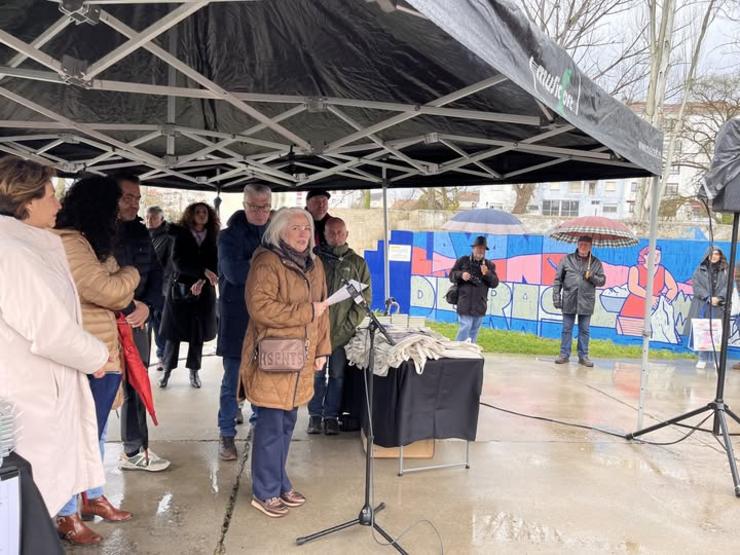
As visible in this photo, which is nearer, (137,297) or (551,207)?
(137,297)

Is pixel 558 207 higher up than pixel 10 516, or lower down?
higher up

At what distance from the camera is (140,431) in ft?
11.4

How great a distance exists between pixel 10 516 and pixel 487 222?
8817mm

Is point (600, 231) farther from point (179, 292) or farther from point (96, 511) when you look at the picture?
point (96, 511)

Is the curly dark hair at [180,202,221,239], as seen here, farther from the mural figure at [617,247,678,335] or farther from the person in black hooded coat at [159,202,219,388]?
the mural figure at [617,247,678,335]

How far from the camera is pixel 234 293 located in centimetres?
380

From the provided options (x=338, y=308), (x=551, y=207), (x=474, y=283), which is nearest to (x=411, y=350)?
(x=338, y=308)

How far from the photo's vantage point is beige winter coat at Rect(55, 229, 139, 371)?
7.86 ft

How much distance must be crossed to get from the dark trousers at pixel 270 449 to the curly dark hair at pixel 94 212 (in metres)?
1.21

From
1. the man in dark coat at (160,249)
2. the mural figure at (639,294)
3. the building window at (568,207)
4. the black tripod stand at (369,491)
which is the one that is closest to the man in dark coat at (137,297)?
the black tripod stand at (369,491)

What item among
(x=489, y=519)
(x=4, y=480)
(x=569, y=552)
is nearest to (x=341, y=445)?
(x=489, y=519)

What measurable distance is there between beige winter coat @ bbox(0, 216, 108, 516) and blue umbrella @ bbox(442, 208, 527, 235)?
27.0 feet

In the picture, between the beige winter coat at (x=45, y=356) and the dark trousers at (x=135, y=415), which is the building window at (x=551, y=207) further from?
the beige winter coat at (x=45, y=356)

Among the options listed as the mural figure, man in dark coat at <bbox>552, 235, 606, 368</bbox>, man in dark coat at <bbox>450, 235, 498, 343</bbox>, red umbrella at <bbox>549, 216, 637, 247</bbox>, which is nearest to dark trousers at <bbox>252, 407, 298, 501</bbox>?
man in dark coat at <bbox>450, 235, 498, 343</bbox>
